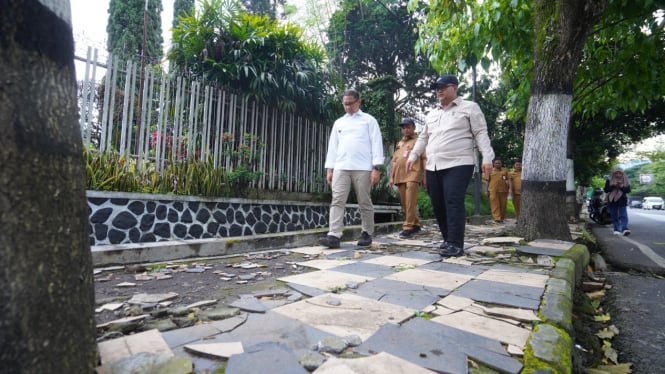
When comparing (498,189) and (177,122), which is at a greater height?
(177,122)

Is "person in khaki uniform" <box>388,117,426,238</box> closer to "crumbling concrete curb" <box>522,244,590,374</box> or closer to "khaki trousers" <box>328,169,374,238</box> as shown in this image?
"khaki trousers" <box>328,169,374,238</box>

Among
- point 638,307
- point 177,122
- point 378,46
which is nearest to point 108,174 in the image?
point 177,122

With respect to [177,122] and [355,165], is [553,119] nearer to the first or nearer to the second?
[355,165]

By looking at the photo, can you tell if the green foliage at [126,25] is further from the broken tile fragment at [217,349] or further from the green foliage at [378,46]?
the broken tile fragment at [217,349]

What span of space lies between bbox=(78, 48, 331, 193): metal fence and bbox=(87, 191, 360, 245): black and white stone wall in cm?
58

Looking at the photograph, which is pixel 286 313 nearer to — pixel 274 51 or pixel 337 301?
pixel 337 301

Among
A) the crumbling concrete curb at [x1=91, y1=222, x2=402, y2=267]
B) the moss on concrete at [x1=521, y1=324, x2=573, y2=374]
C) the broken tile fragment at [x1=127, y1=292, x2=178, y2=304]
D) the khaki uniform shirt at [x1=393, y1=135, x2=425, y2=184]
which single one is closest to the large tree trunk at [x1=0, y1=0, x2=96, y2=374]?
the broken tile fragment at [x1=127, y1=292, x2=178, y2=304]

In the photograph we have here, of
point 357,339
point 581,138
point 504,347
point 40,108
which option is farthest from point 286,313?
point 581,138

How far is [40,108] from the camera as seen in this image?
37.2 inches

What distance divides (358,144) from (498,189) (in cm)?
680

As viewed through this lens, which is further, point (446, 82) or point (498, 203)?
point (498, 203)

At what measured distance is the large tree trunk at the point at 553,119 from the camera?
173 inches

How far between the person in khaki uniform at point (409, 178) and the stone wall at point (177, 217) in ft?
6.76

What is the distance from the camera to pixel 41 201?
3.07 ft
